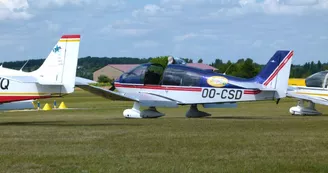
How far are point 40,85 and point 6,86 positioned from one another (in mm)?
1053

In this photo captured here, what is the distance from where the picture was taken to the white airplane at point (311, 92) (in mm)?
25922

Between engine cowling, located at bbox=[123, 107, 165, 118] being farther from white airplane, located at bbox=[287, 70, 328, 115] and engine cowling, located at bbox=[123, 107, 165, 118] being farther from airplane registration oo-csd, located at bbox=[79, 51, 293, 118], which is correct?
white airplane, located at bbox=[287, 70, 328, 115]

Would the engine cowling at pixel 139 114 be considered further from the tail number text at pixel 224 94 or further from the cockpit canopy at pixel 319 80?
the cockpit canopy at pixel 319 80

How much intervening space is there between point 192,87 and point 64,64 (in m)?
5.71

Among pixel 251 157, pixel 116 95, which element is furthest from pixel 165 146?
pixel 116 95

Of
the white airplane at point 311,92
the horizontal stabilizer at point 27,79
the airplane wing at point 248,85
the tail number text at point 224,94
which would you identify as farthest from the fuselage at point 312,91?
the horizontal stabilizer at point 27,79

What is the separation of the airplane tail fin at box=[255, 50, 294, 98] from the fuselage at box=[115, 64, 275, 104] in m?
0.26

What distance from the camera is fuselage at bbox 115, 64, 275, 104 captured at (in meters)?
22.3

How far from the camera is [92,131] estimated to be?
16422 mm

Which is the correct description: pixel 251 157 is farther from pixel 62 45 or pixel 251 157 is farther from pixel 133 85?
pixel 133 85

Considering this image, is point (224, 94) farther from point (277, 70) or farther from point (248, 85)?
point (277, 70)

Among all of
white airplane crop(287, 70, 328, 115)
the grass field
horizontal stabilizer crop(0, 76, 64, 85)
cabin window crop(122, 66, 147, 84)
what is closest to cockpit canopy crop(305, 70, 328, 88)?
white airplane crop(287, 70, 328, 115)

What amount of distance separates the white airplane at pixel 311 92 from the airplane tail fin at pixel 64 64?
10.1m

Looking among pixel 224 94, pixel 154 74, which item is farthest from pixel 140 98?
pixel 224 94
